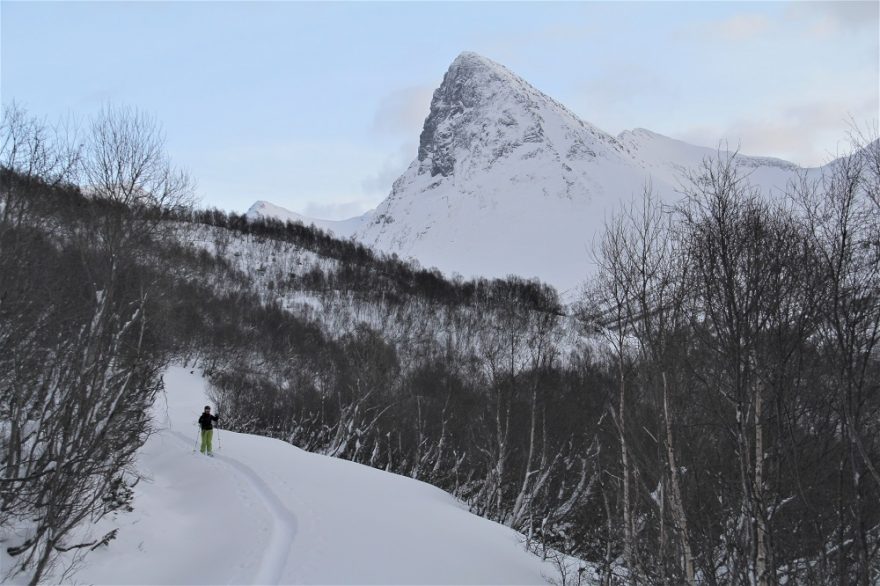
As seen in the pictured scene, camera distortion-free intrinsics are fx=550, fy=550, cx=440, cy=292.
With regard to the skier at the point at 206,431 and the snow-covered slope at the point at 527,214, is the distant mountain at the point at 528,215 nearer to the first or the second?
the snow-covered slope at the point at 527,214

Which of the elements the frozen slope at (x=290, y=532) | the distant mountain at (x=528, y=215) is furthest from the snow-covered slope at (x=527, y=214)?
the frozen slope at (x=290, y=532)

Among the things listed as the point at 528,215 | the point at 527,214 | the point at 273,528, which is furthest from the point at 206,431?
the point at 527,214

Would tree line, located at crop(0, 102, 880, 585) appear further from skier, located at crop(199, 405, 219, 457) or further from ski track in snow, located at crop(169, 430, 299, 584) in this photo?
ski track in snow, located at crop(169, 430, 299, 584)

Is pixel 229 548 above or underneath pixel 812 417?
underneath

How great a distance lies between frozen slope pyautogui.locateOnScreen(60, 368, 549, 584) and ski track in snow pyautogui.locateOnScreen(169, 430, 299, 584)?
3 cm

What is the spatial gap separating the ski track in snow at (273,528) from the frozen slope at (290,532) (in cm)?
3

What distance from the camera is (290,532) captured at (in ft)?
37.1

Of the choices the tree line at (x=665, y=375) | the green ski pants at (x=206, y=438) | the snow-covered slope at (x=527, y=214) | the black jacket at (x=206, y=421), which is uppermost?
the snow-covered slope at (x=527, y=214)

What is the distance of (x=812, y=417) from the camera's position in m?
8.81

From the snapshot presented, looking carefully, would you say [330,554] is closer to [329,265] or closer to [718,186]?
[718,186]

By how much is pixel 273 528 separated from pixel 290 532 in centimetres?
43

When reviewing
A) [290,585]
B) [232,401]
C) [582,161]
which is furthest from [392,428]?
[582,161]

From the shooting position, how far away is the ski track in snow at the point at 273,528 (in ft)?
30.7

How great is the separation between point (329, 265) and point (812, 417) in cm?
9217
